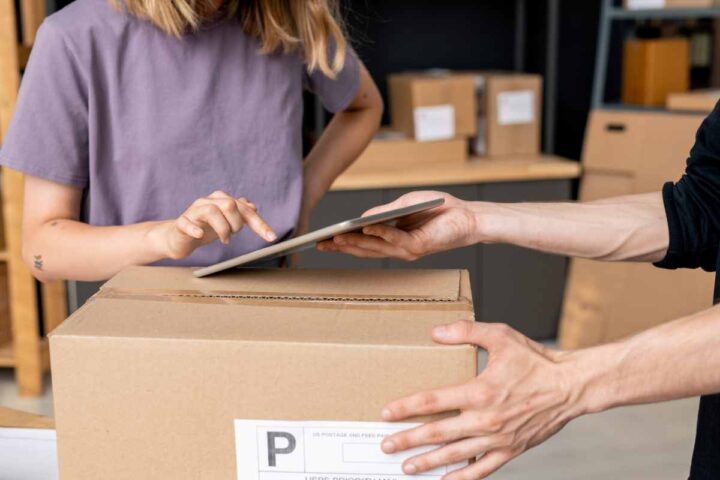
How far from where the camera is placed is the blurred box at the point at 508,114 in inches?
133

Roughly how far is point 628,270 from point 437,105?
91cm

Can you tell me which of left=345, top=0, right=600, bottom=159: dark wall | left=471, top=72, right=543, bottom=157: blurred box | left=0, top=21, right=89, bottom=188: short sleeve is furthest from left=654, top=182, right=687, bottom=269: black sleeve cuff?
left=345, top=0, right=600, bottom=159: dark wall

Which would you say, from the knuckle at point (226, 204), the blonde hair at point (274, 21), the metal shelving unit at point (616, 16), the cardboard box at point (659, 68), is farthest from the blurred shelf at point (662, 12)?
the knuckle at point (226, 204)

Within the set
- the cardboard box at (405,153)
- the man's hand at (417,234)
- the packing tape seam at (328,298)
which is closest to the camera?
the packing tape seam at (328,298)

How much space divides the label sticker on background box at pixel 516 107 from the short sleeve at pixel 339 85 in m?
1.71

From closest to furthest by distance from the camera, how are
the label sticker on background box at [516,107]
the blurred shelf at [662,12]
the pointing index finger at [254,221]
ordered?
the pointing index finger at [254,221] → the blurred shelf at [662,12] → the label sticker on background box at [516,107]

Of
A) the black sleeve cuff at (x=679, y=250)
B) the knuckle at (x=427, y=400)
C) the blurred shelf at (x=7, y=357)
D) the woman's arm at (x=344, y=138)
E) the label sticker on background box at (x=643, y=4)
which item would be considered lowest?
the blurred shelf at (x=7, y=357)

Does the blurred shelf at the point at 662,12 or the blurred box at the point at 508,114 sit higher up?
the blurred shelf at the point at 662,12

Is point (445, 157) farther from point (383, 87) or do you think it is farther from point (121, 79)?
point (121, 79)

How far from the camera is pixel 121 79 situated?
1.34 metres

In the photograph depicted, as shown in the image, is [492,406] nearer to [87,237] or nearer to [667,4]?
[87,237]

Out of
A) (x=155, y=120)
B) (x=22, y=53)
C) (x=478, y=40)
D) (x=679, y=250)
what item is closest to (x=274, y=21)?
(x=155, y=120)

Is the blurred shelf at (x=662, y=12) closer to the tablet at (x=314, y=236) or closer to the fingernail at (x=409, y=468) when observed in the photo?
the tablet at (x=314, y=236)

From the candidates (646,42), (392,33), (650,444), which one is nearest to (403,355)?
(650,444)
